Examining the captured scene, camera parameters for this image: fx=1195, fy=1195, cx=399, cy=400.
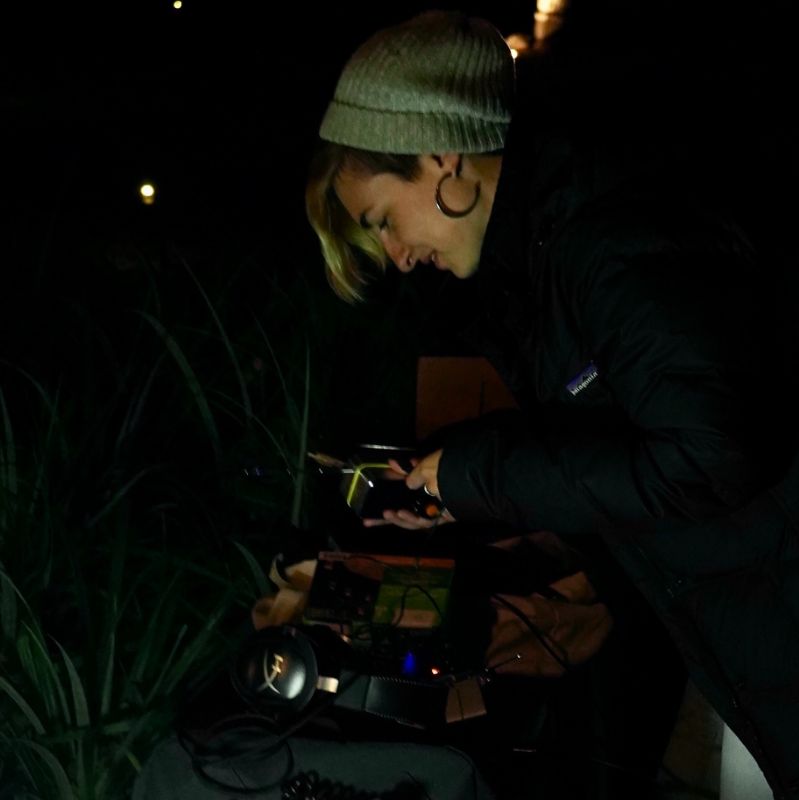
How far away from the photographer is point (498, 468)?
1827 millimetres

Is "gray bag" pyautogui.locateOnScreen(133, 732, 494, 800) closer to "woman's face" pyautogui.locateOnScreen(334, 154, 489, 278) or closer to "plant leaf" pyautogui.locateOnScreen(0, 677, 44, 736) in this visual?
"plant leaf" pyautogui.locateOnScreen(0, 677, 44, 736)

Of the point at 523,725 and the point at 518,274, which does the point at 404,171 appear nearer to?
the point at 518,274

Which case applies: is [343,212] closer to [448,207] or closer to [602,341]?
[448,207]

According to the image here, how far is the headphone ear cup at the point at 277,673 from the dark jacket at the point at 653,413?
0.34m

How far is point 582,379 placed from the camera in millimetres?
1768

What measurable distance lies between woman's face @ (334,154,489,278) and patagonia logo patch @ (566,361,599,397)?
0.97ft

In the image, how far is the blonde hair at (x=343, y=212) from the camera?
6.17 ft

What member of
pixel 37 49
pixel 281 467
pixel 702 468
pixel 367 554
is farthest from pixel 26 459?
pixel 37 49

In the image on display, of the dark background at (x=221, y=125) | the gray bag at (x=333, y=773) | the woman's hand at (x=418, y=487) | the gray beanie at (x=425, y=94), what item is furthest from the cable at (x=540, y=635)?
the dark background at (x=221, y=125)

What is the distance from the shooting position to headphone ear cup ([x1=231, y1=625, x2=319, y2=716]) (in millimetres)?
1894

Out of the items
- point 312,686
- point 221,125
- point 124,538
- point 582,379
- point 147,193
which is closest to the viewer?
point 582,379

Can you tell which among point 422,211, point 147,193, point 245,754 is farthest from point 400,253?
point 147,193

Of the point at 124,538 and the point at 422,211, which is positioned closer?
the point at 422,211

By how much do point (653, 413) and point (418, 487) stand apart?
2.04 feet
